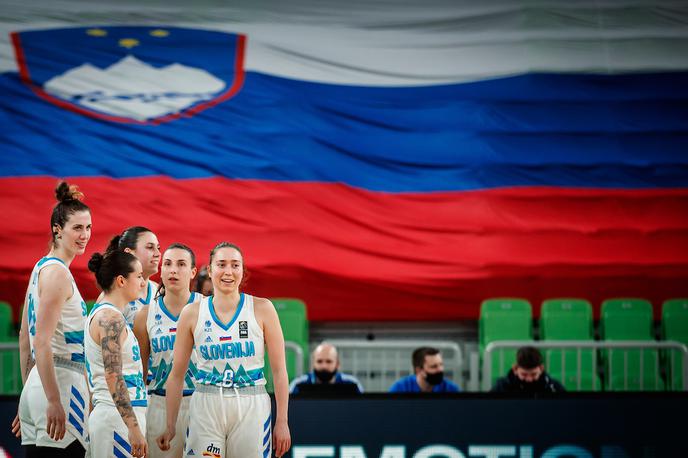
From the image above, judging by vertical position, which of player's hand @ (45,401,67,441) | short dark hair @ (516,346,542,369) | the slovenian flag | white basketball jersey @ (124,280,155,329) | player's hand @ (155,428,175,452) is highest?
the slovenian flag

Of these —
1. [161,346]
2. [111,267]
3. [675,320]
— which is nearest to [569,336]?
[675,320]

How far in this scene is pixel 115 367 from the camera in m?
4.35

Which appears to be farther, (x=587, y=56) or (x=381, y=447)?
(x=587, y=56)

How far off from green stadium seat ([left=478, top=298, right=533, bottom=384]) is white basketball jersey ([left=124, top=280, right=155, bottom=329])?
4768 mm

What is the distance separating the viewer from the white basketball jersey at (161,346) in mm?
5242

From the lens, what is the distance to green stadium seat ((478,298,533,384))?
9625 millimetres

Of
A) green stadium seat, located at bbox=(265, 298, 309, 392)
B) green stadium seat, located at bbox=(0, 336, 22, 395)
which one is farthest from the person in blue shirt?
green stadium seat, located at bbox=(0, 336, 22, 395)

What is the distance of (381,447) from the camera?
5.73m

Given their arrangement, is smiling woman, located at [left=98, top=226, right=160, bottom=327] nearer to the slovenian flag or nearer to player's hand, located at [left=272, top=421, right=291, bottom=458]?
player's hand, located at [left=272, top=421, right=291, bottom=458]

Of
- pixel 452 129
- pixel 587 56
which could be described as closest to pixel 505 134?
pixel 452 129

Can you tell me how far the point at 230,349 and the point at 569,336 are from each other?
18.7 ft

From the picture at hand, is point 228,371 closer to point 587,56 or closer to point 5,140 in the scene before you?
point 5,140

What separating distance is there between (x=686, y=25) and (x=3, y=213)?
834 centimetres

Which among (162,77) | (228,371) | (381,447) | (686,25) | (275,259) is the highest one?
(686,25)
